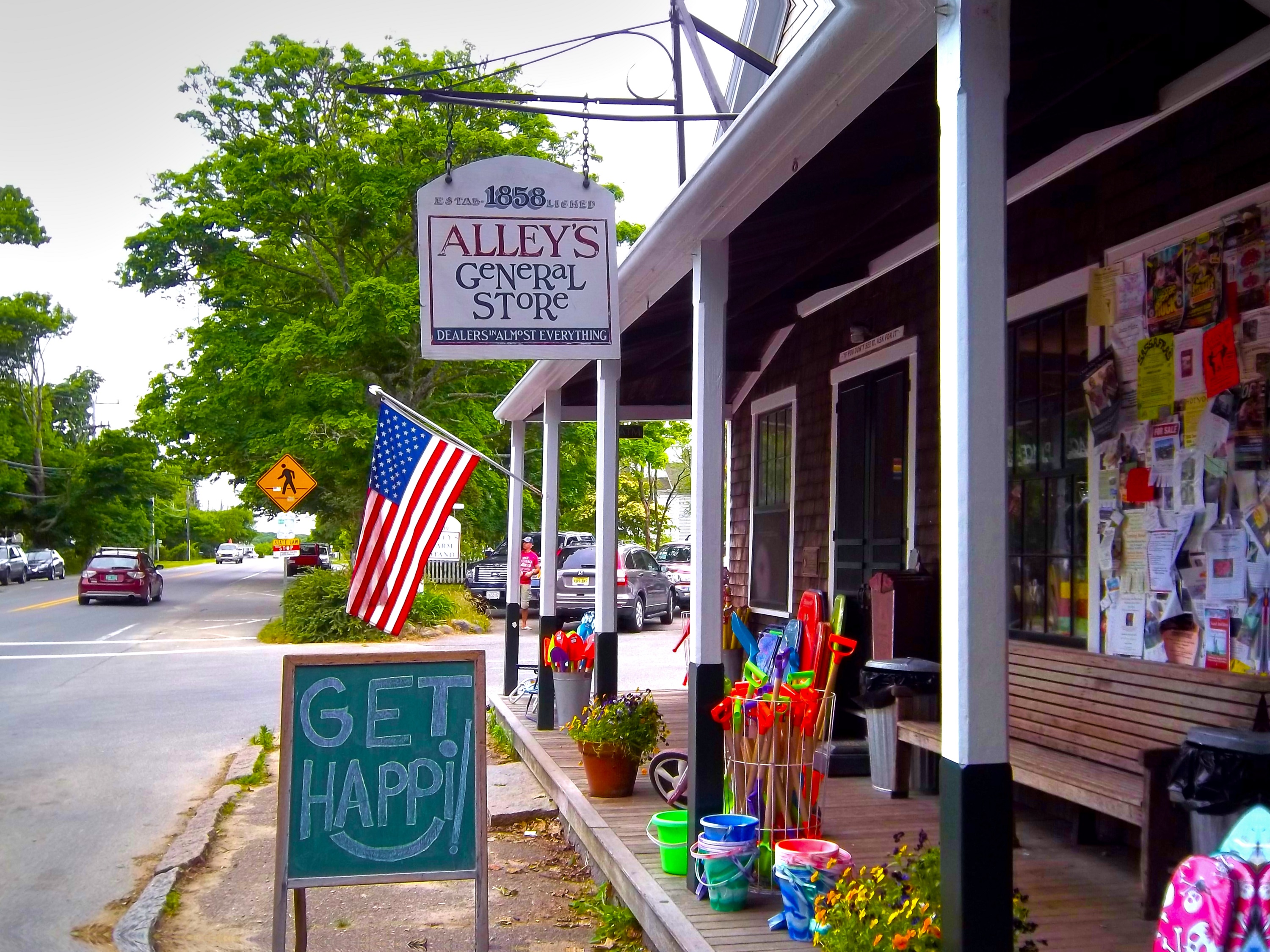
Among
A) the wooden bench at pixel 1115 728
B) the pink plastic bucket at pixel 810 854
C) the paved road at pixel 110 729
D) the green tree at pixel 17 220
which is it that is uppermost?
the green tree at pixel 17 220

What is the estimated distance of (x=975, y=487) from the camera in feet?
10.0

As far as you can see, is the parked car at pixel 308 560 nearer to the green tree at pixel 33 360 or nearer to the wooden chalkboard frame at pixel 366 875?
the green tree at pixel 33 360

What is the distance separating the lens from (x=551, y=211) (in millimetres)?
6656

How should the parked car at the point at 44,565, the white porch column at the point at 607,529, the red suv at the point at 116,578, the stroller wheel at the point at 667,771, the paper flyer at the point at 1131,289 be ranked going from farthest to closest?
the parked car at the point at 44,565, the red suv at the point at 116,578, the white porch column at the point at 607,529, the stroller wheel at the point at 667,771, the paper flyer at the point at 1131,289

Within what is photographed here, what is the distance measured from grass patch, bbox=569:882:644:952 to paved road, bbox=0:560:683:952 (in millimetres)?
2326

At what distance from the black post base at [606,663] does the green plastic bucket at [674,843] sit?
243 cm

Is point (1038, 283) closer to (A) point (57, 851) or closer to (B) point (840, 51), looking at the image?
(B) point (840, 51)

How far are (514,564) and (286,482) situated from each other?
32.1 ft

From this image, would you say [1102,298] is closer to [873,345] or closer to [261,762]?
[873,345]

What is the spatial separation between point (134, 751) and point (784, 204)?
779 centimetres

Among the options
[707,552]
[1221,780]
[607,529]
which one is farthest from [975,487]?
[607,529]

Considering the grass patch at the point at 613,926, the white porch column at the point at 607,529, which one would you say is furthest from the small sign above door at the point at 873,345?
the grass patch at the point at 613,926

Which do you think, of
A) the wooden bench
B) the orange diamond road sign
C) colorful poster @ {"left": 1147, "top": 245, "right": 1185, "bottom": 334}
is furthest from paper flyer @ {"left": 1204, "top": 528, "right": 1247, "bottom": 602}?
the orange diamond road sign

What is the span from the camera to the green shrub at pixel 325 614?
20578mm
